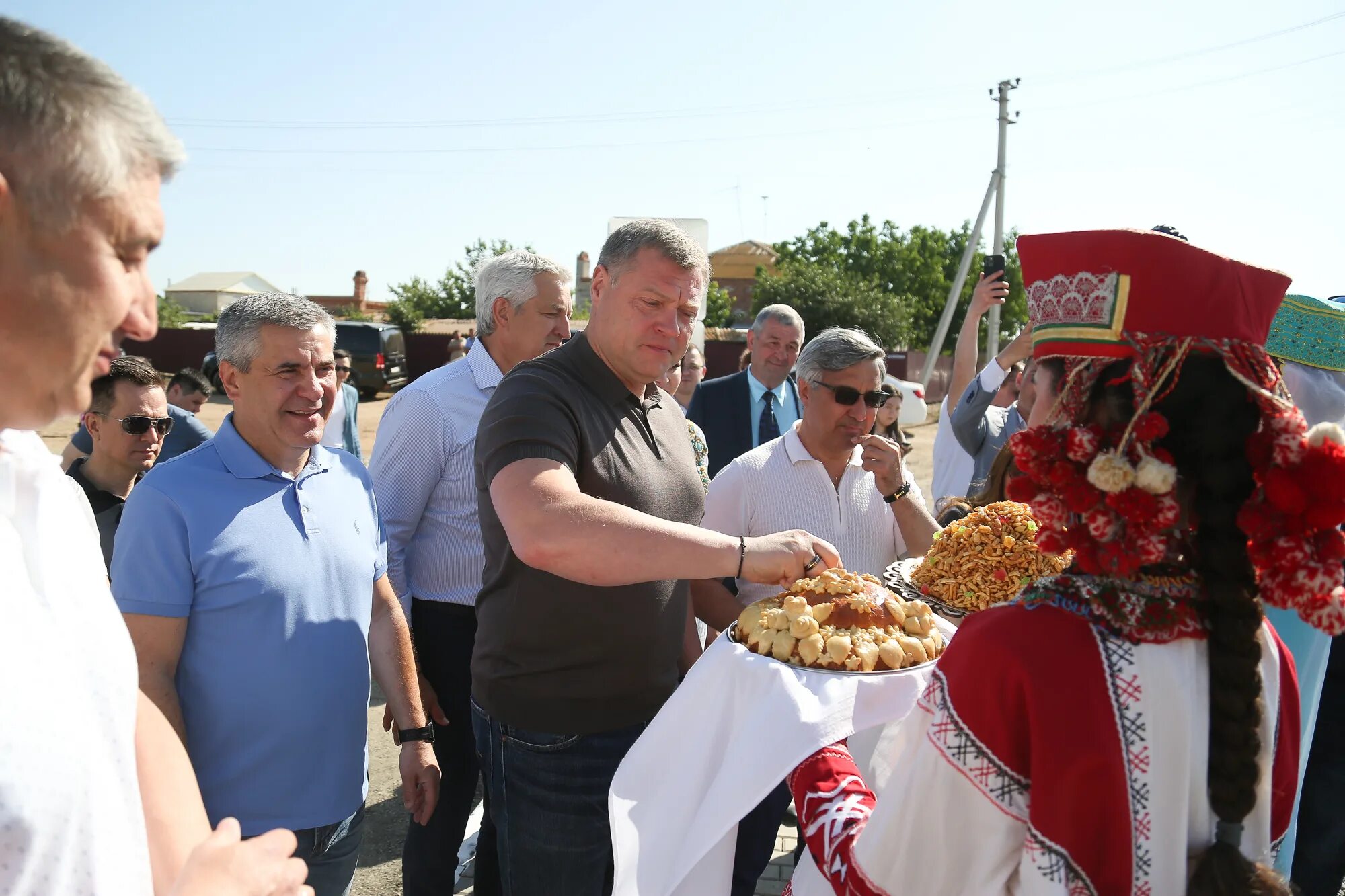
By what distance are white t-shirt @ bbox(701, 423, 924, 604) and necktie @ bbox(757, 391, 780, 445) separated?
8.26 ft

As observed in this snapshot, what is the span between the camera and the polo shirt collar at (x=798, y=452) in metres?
3.72

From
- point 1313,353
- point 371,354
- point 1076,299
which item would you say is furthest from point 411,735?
point 371,354

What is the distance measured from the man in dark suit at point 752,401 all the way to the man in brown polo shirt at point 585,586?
139 inches

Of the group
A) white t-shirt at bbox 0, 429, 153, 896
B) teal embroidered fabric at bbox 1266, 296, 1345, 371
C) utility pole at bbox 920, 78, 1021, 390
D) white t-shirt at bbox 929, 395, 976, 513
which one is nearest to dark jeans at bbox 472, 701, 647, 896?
white t-shirt at bbox 0, 429, 153, 896

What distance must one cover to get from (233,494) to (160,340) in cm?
3917

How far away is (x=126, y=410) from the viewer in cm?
409

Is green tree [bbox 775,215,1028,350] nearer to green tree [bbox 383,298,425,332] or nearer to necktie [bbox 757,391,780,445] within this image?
green tree [bbox 383,298,425,332]

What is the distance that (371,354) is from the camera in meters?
25.5

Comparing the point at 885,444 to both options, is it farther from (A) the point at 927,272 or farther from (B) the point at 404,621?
(A) the point at 927,272

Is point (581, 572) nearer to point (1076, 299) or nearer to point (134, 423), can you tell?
point (1076, 299)

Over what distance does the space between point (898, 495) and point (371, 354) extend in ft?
78.4

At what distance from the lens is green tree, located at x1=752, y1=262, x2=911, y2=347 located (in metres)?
36.9

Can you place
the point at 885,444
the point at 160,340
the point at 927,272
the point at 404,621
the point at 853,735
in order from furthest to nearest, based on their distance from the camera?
the point at 927,272 < the point at 160,340 < the point at 885,444 < the point at 404,621 < the point at 853,735

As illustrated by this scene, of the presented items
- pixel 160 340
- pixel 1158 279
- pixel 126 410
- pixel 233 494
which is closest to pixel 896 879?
pixel 1158 279
